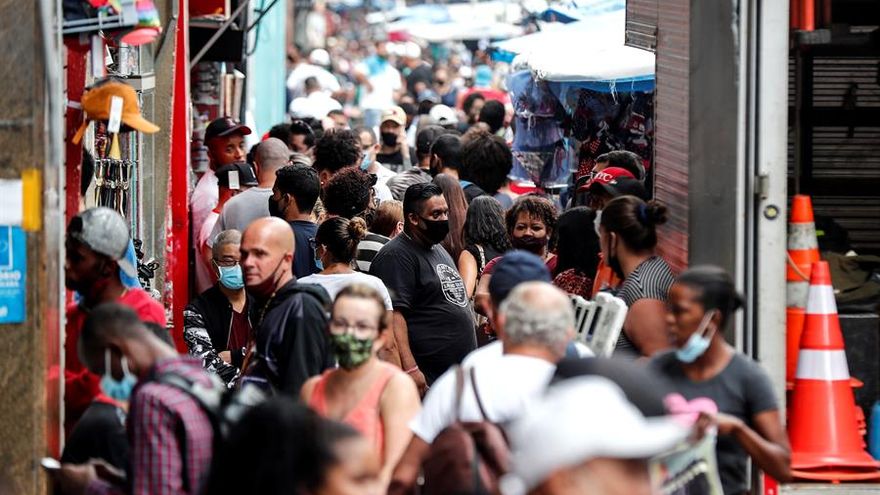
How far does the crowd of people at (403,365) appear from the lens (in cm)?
396

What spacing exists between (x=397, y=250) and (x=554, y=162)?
6142 mm

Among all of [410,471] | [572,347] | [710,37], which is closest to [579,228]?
[710,37]

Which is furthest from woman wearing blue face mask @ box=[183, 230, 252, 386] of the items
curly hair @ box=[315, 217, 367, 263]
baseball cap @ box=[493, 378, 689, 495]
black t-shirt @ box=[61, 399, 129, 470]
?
baseball cap @ box=[493, 378, 689, 495]

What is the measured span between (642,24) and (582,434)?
19.6 ft

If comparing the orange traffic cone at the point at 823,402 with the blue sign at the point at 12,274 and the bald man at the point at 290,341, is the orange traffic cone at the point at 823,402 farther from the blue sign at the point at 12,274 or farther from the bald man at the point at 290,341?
the blue sign at the point at 12,274

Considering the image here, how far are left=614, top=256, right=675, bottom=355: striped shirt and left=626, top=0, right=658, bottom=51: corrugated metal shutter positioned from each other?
6.14 ft

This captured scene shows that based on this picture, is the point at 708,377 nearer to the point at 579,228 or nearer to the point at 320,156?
the point at 579,228

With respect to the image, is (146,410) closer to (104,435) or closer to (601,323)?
(104,435)

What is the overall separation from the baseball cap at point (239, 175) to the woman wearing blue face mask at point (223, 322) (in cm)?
257

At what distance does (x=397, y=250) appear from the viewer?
857 cm

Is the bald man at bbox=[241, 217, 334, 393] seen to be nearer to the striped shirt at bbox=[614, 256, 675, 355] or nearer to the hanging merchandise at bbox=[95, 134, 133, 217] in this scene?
the striped shirt at bbox=[614, 256, 675, 355]

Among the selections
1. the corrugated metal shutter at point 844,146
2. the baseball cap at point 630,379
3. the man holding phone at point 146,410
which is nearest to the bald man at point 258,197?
the corrugated metal shutter at point 844,146

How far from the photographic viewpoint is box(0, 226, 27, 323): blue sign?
221 inches

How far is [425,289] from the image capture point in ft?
28.1
